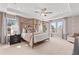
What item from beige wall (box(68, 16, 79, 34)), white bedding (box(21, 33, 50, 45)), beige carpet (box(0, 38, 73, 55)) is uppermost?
beige wall (box(68, 16, 79, 34))

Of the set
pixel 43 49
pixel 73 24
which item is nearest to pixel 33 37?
pixel 43 49

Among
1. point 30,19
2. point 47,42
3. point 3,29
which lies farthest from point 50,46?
point 3,29

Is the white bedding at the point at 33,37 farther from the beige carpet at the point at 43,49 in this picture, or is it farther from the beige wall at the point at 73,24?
the beige wall at the point at 73,24

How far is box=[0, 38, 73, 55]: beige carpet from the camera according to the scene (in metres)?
1.96

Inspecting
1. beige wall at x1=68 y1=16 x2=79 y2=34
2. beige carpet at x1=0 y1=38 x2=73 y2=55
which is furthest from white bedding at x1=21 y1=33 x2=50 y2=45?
beige wall at x1=68 y1=16 x2=79 y2=34

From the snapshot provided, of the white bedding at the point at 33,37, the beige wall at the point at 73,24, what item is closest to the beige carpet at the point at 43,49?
the white bedding at the point at 33,37

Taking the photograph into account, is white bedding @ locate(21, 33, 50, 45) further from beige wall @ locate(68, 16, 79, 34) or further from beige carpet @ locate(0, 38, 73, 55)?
beige wall @ locate(68, 16, 79, 34)

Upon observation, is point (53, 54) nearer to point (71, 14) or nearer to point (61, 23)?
point (61, 23)

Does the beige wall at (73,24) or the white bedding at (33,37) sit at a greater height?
the beige wall at (73,24)

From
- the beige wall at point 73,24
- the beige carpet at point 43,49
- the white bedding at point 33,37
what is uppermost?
the beige wall at point 73,24

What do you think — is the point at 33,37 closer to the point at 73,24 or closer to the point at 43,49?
the point at 43,49

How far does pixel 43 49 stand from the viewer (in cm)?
200

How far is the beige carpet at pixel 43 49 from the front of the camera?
196cm
